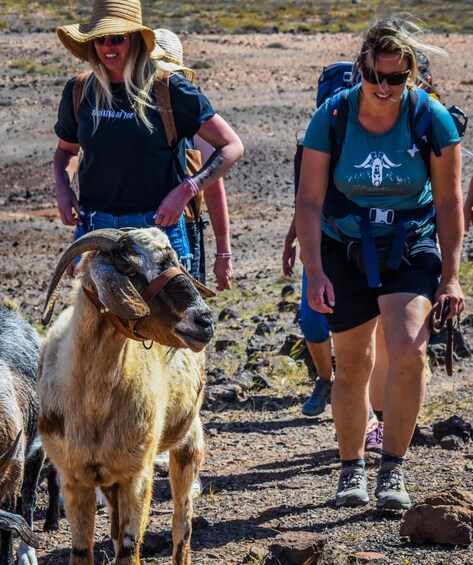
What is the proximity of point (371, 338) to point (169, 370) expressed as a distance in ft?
3.30

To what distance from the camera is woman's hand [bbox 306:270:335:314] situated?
17.4 ft

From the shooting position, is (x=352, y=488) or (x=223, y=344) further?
(x=223, y=344)

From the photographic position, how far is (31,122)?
23375 mm

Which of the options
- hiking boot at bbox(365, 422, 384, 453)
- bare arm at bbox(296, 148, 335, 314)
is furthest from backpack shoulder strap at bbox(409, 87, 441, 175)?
hiking boot at bbox(365, 422, 384, 453)

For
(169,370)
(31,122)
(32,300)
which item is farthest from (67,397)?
(31,122)

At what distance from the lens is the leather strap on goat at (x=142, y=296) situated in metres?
4.47

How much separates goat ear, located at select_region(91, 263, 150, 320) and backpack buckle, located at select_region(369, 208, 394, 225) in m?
1.36

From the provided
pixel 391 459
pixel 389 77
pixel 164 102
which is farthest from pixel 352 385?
pixel 164 102

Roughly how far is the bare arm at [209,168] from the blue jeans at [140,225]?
0.35ft

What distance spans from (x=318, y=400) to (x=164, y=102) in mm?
2601

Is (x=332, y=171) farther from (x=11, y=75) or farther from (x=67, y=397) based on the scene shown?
(x=11, y=75)

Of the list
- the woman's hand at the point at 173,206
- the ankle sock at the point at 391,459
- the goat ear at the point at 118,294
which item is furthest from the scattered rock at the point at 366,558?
the woman's hand at the point at 173,206

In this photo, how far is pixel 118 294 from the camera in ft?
14.5

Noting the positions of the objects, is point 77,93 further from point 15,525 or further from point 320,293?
point 15,525
